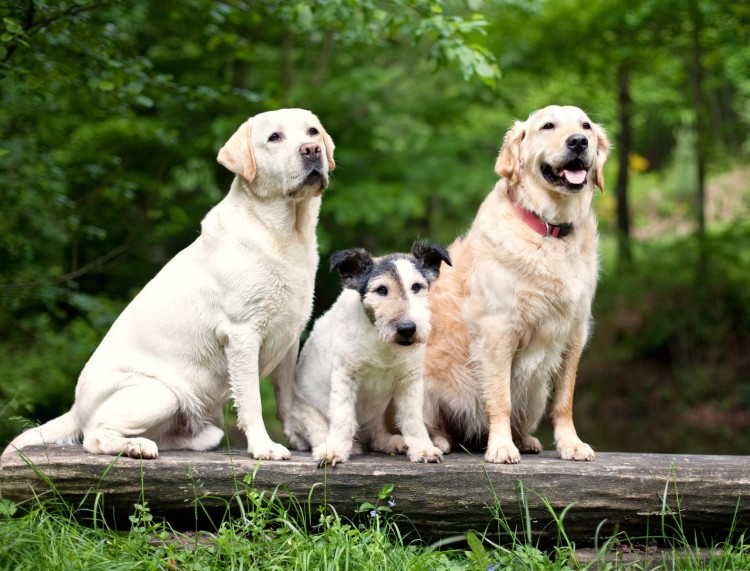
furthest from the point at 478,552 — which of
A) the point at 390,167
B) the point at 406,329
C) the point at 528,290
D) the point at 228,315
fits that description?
the point at 390,167

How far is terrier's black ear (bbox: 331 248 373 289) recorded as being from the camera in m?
4.21

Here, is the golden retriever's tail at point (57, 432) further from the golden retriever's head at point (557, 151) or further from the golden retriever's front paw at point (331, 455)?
the golden retriever's head at point (557, 151)

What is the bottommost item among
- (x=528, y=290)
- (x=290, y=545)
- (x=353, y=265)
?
(x=290, y=545)

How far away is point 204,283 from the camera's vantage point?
4.42 metres

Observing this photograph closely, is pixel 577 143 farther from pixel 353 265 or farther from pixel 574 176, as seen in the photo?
pixel 353 265

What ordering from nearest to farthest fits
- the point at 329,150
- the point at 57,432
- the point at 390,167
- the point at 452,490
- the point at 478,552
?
the point at 478,552, the point at 452,490, the point at 329,150, the point at 57,432, the point at 390,167

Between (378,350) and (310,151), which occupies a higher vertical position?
(310,151)

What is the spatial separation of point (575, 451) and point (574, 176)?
149 cm

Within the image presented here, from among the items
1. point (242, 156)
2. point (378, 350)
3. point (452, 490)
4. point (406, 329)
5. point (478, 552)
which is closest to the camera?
point (478, 552)

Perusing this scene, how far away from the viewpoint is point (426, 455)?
422 cm

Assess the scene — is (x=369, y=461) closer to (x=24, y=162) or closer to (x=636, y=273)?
(x=24, y=162)

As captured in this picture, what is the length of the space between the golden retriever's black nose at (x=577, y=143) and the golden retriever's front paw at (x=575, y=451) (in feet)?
5.24

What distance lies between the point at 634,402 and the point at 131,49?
924cm

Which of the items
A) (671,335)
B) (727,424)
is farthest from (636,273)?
(727,424)
